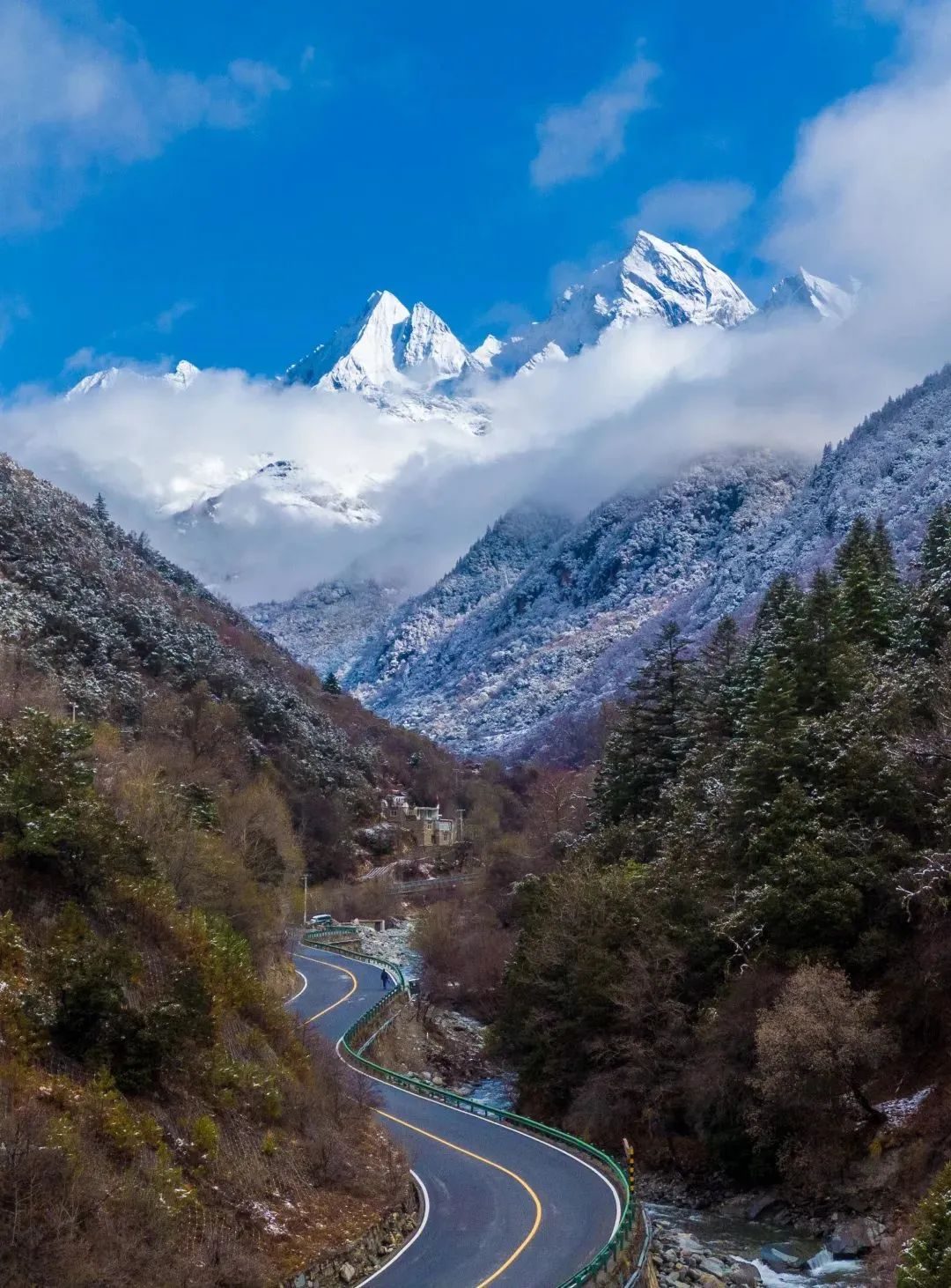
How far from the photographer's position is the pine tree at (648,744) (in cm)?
5228

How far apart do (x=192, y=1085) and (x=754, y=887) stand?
65.2 feet

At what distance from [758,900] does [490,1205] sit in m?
12.6

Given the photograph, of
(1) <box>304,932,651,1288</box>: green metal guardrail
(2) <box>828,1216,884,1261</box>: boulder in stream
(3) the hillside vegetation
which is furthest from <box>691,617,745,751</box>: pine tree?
(2) <box>828,1216,884,1261</box>: boulder in stream

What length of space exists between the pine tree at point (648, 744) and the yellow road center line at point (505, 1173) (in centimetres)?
2342

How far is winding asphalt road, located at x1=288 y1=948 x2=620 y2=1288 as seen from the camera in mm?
19408

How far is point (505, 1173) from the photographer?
2612 cm

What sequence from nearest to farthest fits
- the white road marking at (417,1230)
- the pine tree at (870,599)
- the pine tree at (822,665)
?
the white road marking at (417,1230) → the pine tree at (822,665) → the pine tree at (870,599)

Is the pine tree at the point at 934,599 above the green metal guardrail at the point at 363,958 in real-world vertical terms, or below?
above

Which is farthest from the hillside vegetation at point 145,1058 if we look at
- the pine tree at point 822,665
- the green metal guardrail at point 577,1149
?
the pine tree at point 822,665

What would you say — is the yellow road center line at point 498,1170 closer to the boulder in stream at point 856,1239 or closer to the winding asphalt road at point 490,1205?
the winding asphalt road at point 490,1205

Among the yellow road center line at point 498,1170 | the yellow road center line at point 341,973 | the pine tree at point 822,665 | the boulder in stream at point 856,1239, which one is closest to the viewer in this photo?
the yellow road center line at point 498,1170

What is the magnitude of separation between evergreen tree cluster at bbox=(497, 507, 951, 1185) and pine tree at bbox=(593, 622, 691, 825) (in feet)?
8.57

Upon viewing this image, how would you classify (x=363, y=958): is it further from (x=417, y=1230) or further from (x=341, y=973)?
(x=417, y=1230)

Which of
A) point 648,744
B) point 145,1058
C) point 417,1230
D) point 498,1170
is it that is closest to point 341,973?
point 648,744
